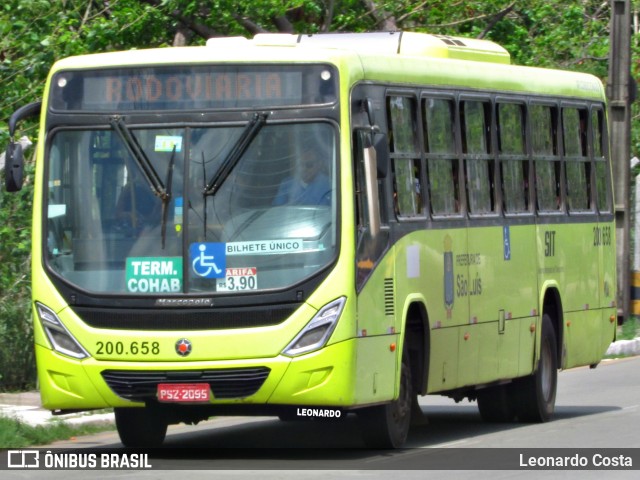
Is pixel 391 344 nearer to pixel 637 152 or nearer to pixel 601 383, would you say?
pixel 601 383

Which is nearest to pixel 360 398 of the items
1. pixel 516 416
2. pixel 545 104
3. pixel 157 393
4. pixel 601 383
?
pixel 157 393

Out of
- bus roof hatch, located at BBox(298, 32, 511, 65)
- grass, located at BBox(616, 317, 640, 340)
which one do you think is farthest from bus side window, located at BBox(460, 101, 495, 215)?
grass, located at BBox(616, 317, 640, 340)

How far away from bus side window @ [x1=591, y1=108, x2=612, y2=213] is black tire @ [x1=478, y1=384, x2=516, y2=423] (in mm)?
2679

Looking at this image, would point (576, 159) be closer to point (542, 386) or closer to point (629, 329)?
point (542, 386)

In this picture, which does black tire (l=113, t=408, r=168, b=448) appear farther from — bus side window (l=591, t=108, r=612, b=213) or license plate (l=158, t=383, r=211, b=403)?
bus side window (l=591, t=108, r=612, b=213)

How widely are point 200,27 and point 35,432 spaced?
9.98 meters

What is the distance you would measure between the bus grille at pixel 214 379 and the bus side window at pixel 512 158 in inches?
163

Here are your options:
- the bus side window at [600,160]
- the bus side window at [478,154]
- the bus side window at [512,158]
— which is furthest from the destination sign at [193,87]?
the bus side window at [600,160]

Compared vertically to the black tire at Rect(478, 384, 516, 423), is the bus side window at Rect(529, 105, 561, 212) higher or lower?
higher

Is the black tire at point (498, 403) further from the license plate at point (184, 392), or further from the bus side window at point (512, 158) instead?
the license plate at point (184, 392)

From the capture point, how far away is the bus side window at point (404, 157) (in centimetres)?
1218

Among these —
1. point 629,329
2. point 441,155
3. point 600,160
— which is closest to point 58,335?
point 441,155

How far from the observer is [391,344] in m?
11.7

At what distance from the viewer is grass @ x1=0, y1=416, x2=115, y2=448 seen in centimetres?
1255
